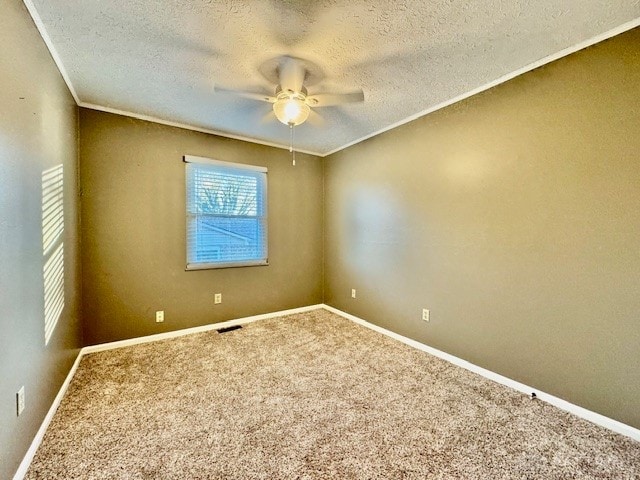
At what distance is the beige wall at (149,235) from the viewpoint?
2773mm

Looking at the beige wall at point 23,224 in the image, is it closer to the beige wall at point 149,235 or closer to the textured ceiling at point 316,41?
the textured ceiling at point 316,41

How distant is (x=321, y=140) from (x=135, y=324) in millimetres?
3131

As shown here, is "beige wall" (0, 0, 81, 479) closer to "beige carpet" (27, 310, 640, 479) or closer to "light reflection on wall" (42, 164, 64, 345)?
"light reflection on wall" (42, 164, 64, 345)

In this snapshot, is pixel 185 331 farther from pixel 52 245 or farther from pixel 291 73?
pixel 291 73

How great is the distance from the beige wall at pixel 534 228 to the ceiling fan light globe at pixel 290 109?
146 centimetres

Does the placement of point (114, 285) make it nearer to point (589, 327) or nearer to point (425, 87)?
point (425, 87)

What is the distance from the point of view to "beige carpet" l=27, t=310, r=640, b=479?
54.9 inches

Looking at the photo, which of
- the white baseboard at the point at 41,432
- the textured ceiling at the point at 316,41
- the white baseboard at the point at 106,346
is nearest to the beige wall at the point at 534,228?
the textured ceiling at the point at 316,41

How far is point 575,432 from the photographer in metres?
1.66

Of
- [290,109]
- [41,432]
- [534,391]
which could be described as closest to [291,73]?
[290,109]

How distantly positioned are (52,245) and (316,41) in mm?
2264

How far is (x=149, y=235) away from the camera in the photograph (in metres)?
3.06

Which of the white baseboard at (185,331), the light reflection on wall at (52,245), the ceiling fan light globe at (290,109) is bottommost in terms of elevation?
the white baseboard at (185,331)

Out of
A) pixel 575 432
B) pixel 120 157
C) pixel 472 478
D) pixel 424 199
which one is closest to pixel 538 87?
pixel 424 199
